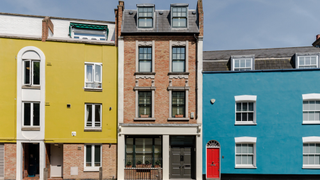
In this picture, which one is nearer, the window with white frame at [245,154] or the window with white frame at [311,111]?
the window with white frame at [311,111]

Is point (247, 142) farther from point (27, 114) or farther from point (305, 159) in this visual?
point (27, 114)

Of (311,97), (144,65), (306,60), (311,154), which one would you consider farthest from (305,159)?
(144,65)

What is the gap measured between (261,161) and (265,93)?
4770mm

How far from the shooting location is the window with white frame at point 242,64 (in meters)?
15.1

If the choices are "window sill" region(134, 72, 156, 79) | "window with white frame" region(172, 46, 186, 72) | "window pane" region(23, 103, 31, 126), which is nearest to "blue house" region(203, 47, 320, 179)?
"window with white frame" region(172, 46, 186, 72)

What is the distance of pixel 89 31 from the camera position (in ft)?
57.4

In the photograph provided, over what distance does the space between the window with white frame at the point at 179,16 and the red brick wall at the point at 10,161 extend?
14.4m

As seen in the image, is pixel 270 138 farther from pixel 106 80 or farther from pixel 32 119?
pixel 32 119

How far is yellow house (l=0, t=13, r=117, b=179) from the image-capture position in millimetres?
13859

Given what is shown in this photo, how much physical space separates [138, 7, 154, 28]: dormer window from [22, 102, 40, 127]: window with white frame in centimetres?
945

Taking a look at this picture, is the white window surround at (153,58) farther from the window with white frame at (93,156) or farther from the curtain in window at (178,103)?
the window with white frame at (93,156)

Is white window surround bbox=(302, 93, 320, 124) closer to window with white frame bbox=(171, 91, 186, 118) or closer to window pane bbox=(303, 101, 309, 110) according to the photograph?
window pane bbox=(303, 101, 309, 110)

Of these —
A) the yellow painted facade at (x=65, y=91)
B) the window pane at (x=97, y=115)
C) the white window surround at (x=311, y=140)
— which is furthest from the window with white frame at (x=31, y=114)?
the white window surround at (x=311, y=140)

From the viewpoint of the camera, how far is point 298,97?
45.7 ft
